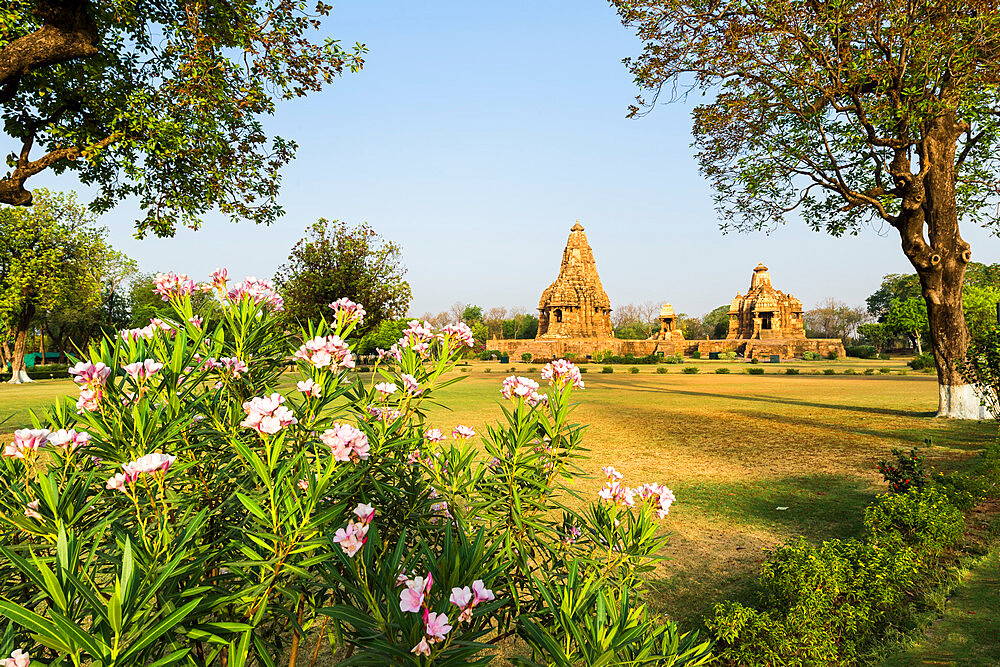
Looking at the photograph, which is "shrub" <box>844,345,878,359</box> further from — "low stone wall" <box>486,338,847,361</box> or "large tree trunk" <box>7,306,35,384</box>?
"large tree trunk" <box>7,306,35,384</box>

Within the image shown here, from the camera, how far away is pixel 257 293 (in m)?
2.18

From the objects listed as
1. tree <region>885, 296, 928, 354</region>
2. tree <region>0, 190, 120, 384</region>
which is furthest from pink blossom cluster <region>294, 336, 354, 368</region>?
tree <region>885, 296, 928, 354</region>

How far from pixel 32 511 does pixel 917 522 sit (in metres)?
5.82

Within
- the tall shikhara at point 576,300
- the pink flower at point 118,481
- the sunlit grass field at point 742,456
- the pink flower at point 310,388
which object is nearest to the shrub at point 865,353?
the tall shikhara at point 576,300

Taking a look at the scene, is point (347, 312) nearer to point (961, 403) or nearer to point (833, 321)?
point (961, 403)

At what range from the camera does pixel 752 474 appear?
289 inches

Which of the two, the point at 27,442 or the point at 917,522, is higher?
the point at 27,442

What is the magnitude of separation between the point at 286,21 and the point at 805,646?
35.2 ft

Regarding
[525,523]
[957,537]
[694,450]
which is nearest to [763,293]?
[694,450]

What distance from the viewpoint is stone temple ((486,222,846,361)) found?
4316 cm

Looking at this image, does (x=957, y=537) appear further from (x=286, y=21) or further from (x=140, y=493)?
(x=286, y=21)

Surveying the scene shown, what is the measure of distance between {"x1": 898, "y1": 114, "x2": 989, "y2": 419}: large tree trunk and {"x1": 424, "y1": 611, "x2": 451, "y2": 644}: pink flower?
46.3 feet

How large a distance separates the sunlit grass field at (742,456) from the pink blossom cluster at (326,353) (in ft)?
1.55

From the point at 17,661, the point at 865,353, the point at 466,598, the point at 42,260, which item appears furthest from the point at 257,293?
the point at 865,353
